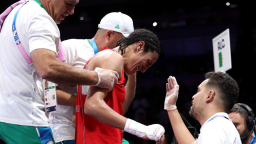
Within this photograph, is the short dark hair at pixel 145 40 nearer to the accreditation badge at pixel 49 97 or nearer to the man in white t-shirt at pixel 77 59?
the man in white t-shirt at pixel 77 59

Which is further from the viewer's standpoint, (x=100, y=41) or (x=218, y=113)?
(x=100, y=41)

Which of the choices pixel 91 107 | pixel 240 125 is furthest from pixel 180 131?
pixel 240 125

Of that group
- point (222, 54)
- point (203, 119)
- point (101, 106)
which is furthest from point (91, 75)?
point (222, 54)

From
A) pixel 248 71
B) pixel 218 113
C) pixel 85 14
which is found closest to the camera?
pixel 218 113

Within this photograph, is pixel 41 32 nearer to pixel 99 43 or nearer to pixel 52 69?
pixel 52 69

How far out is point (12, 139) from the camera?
1359mm

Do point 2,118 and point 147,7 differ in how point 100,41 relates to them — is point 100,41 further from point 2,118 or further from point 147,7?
point 147,7

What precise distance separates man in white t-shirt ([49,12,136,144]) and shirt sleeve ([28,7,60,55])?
0.65m

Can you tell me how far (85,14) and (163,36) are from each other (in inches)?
103

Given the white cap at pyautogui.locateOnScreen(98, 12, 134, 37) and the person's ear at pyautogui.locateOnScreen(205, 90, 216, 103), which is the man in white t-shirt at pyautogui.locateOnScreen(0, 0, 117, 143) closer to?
the person's ear at pyautogui.locateOnScreen(205, 90, 216, 103)

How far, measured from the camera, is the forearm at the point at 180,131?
198cm

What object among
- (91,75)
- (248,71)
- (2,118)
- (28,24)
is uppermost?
(28,24)

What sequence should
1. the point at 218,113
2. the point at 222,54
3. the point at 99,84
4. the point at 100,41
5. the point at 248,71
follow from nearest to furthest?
the point at 99,84 → the point at 218,113 → the point at 100,41 → the point at 222,54 → the point at 248,71

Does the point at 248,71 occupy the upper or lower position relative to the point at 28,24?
lower
